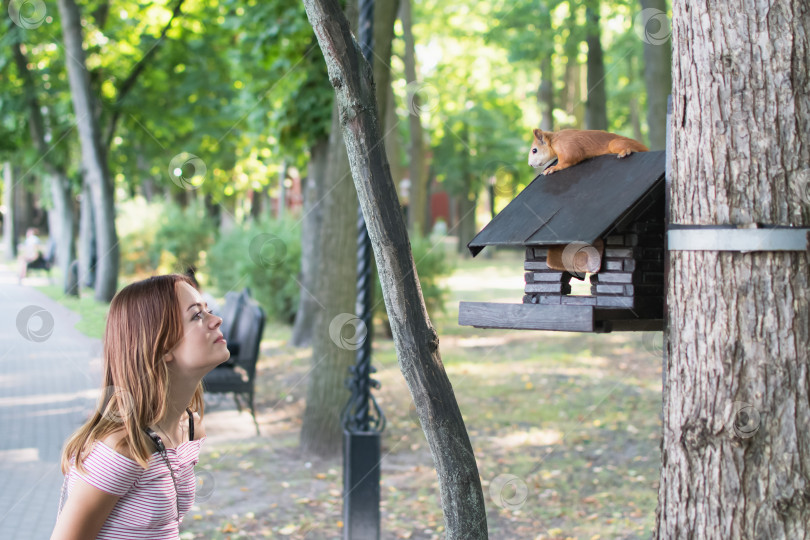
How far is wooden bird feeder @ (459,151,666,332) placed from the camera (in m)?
2.45

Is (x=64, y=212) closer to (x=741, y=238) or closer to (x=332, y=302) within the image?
(x=332, y=302)

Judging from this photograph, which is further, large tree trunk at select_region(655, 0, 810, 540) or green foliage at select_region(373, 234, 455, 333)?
green foliage at select_region(373, 234, 455, 333)

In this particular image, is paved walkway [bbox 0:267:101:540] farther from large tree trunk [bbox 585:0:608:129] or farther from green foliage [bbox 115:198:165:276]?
large tree trunk [bbox 585:0:608:129]

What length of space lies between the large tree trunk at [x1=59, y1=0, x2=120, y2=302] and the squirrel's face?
12081 millimetres

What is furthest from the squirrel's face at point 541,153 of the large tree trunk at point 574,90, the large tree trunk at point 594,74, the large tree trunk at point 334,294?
the large tree trunk at point 574,90

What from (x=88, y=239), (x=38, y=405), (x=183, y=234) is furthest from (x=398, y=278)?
(x=183, y=234)

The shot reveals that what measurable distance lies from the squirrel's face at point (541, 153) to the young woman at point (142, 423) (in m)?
1.20

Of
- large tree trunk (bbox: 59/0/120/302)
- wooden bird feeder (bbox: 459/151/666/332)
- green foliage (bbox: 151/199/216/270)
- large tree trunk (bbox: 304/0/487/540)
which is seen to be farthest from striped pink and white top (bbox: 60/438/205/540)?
green foliage (bbox: 151/199/216/270)

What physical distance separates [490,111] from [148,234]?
15.4m

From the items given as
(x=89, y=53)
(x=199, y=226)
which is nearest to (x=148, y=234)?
(x=199, y=226)

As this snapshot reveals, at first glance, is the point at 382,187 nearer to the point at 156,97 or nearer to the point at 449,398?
the point at 449,398

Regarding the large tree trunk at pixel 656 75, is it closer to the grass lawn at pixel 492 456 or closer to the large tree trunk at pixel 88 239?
the grass lawn at pixel 492 456

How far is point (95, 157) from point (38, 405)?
647cm

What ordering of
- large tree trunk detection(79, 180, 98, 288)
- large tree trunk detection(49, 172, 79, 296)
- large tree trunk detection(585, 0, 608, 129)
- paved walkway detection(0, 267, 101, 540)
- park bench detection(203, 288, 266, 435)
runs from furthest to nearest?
large tree trunk detection(49, 172, 79, 296), large tree trunk detection(79, 180, 98, 288), large tree trunk detection(585, 0, 608, 129), park bench detection(203, 288, 266, 435), paved walkway detection(0, 267, 101, 540)
